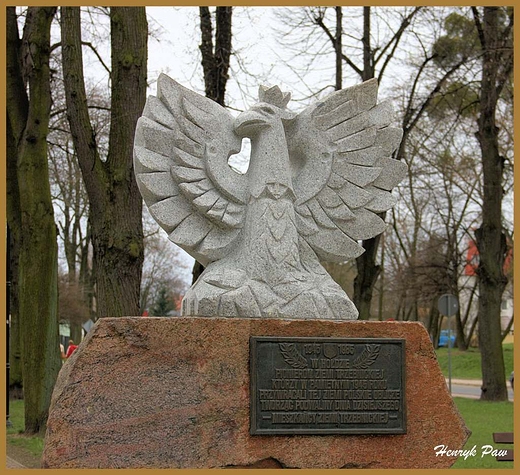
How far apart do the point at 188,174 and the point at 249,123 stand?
26.3 inches

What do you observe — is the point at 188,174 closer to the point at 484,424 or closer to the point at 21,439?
the point at 21,439

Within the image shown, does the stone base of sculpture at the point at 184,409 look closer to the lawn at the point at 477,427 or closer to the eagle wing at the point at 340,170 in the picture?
the eagle wing at the point at 340,170

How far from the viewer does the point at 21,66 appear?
12.6 meters

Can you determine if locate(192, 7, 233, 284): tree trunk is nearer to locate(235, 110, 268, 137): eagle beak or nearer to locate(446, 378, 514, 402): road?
locate(235, 110, 268, 137): eagle beak

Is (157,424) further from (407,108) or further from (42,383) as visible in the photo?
(407,108)

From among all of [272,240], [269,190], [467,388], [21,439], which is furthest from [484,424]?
[467,388]

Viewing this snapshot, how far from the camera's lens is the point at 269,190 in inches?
253

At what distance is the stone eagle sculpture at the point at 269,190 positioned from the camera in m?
6.25

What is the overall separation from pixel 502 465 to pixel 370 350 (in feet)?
13.4

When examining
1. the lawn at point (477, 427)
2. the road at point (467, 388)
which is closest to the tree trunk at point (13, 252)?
the lawn at point (477, 427)

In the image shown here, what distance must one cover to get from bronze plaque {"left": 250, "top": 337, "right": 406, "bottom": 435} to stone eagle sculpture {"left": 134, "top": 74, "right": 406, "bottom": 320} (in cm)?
32

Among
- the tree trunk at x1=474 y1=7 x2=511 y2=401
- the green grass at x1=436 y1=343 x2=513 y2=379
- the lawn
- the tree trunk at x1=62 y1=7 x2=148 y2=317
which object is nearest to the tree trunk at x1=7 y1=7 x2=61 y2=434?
the lawn

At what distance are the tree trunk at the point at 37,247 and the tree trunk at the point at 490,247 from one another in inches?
324

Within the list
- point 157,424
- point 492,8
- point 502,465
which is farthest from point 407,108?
point 157,424
